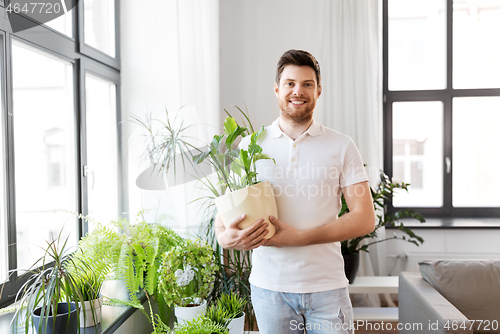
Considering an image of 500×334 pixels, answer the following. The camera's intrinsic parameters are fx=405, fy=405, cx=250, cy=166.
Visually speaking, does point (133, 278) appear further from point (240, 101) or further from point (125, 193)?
point (240, 101)

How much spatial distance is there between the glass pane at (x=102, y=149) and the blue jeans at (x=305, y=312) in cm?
128

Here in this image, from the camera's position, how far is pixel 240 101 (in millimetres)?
3305

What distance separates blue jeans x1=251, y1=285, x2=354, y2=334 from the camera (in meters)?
1.28

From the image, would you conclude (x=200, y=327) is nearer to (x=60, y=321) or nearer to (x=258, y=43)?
(x=60, y=321)

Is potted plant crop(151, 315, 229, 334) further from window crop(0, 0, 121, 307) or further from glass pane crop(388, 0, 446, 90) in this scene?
glass pane crop(388, 0, 446, 90)

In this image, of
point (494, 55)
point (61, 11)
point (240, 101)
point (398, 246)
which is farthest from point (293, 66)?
point (494, 55)

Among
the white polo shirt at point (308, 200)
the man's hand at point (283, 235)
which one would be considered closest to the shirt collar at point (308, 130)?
the white polo shirt at point (308, 200)

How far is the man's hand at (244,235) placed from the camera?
3.99ft

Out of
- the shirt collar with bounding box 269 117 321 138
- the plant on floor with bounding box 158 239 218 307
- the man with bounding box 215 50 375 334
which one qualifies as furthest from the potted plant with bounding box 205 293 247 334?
the shirt collar with bounding box 269 117 321 138

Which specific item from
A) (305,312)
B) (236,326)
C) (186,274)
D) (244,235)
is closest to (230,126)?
(244,235)

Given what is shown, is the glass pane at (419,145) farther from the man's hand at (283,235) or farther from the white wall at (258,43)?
the man's hand at (283,235)

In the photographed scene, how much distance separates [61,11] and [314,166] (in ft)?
4.69

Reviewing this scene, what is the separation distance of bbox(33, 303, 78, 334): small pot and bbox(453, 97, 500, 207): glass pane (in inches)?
127

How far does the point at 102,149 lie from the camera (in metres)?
2.32
